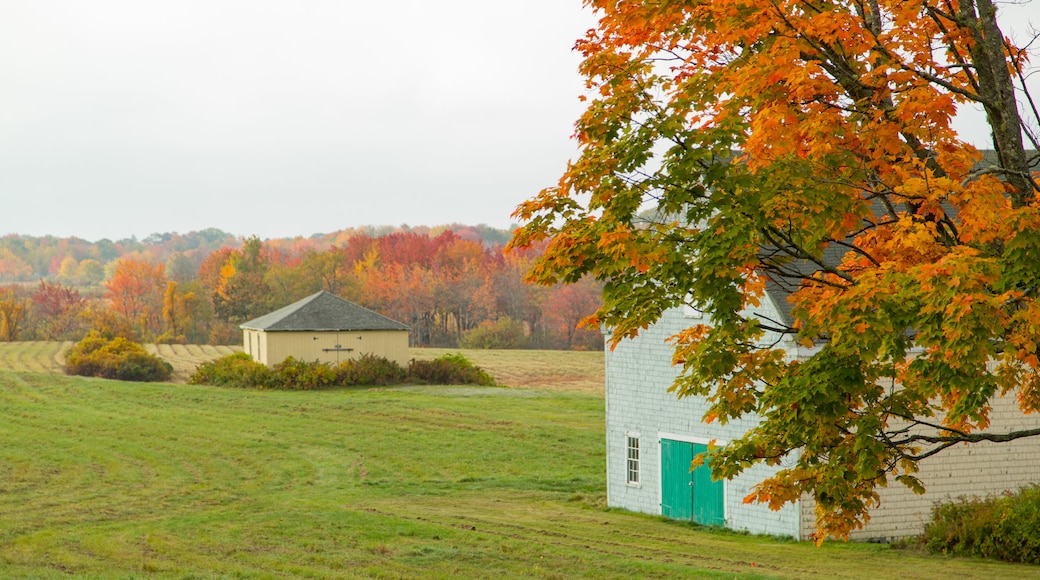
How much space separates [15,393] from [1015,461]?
43.1m

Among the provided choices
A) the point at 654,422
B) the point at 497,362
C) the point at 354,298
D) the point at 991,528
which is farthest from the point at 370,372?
the point at 354,298

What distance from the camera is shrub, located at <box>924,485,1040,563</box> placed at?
643 inches

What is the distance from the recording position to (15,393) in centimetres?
4706

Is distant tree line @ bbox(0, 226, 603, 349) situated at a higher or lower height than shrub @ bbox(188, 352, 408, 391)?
higher

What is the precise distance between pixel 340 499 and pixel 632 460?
22.8ft

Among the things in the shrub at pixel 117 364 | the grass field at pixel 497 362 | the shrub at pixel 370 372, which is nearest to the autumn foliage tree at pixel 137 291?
the grass field at pixel 497 362

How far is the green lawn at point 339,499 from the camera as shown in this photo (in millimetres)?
15484

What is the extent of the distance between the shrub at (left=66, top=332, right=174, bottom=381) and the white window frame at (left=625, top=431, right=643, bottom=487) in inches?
1787

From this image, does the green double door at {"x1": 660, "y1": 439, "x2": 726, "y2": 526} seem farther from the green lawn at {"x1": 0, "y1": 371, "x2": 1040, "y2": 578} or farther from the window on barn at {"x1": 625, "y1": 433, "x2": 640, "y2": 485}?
the window on barn at {"x1": 625, "y1": 433, "x2": 640, "y2": 485}

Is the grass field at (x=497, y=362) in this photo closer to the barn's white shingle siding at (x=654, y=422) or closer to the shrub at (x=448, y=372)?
the shrub at (x=448, y=372)

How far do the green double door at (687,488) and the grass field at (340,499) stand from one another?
0.50 meters

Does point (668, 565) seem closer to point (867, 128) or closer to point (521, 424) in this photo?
point (867, 128)

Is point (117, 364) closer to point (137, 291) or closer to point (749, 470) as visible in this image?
point (749, 470)

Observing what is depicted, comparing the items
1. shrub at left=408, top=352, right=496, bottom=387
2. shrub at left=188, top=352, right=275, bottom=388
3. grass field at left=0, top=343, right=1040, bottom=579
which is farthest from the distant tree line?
grass field at left=0, top=343, right=1040, bottom=579
